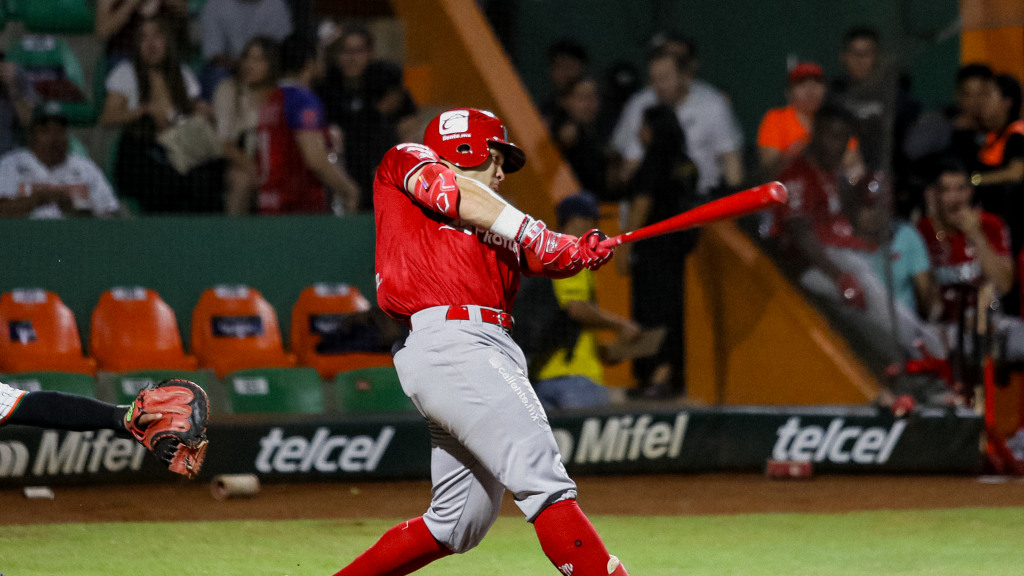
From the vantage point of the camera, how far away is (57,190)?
8.67 meters

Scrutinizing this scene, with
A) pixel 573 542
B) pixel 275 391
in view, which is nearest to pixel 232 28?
pixel 275 391

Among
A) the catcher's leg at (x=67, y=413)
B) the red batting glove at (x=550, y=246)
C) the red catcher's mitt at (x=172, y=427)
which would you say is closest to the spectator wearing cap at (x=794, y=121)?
the red batting glove at (x=550, y=246)

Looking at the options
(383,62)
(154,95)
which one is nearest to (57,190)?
(154,95)

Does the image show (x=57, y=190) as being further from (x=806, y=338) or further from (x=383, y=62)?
(x=806, y=338)

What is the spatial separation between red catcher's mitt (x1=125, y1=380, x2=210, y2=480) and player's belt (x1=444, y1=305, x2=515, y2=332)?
0.91 metres

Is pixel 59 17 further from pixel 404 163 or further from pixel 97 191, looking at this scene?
pixel 404 163

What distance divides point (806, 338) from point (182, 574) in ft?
15.2

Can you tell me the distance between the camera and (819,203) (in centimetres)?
844

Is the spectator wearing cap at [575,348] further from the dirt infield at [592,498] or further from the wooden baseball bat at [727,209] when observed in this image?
the wooden baseball bat at [727,209]

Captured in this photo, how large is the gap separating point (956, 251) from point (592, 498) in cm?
318

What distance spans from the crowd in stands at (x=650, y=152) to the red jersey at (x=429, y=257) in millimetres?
4542

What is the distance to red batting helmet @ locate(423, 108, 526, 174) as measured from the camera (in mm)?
4027

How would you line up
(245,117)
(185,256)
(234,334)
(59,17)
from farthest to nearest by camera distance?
(59,17) → (245,117) → (185,256) → (234,334)

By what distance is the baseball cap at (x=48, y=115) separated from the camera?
8562 mm
